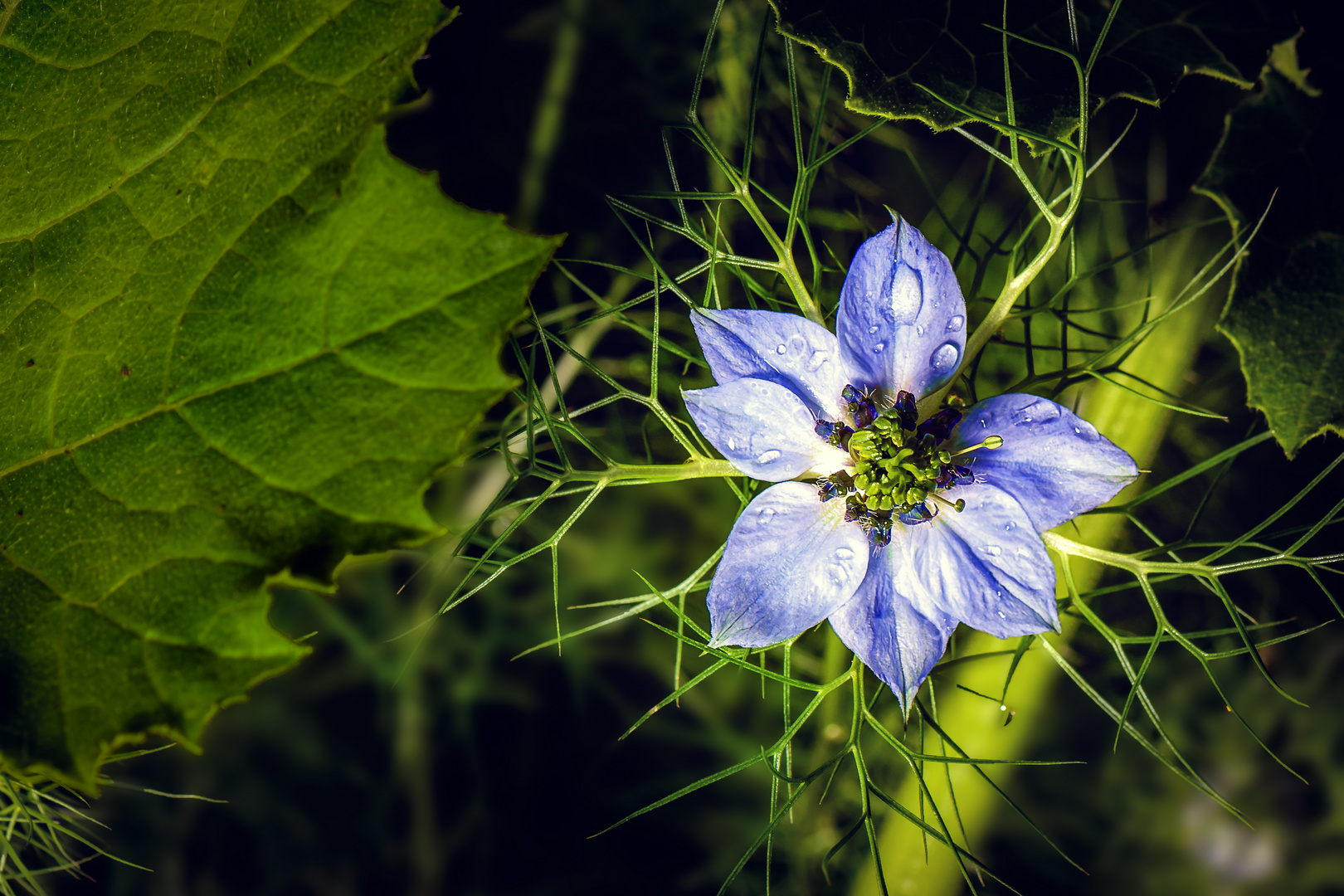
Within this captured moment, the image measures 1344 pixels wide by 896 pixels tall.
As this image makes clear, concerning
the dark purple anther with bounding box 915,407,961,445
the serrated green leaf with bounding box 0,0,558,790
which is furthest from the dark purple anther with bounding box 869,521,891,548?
the serrated green leaf with bounding box 0,0,558,790

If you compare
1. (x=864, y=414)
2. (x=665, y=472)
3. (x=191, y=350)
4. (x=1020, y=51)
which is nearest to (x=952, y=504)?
(x=864, y=414)

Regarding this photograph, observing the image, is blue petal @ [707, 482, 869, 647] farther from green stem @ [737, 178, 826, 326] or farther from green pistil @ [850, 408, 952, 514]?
green stem @ [737, 178, 826, 326]

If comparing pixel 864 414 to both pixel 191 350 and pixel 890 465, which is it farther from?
pixel 191 350

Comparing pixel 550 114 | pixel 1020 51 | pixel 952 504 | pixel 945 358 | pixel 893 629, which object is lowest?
pixel 893 629

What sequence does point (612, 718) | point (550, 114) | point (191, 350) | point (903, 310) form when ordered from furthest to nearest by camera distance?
Result: point (612, 718) → point (550, 114) → point (903, 310) → point (191, 350)

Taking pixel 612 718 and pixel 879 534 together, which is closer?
pixel 879 534
